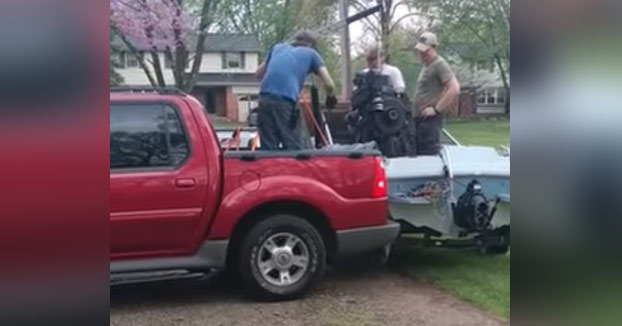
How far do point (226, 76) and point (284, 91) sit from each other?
0.42m

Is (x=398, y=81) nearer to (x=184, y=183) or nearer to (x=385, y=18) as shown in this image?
(x=385, y=18)

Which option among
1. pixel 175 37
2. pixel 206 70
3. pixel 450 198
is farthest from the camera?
pixel 450 198

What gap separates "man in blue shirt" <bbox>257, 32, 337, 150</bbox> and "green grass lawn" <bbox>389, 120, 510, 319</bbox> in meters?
1.05

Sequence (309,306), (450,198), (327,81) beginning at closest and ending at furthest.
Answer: (309,306)
(450,198)
(327,81)

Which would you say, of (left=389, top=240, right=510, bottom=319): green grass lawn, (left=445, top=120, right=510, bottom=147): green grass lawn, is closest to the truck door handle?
(left=445, top=120, right=510, bottom=147): green grass lawn

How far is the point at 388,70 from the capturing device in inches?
198

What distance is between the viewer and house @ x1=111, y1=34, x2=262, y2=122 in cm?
388

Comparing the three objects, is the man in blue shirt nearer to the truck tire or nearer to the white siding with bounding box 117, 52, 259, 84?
the white siding with bounding box 117, 52, 259, 84

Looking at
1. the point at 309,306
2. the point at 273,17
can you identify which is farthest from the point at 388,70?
the point at 309,306

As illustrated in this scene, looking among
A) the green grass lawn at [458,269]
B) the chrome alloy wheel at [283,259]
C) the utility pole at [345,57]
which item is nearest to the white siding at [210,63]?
the chrome alloy wheel at [283,259]

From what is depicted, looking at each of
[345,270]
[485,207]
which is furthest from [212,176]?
[485,207]

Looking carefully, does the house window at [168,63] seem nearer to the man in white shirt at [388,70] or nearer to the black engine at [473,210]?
the man in white shirt at [388,70]

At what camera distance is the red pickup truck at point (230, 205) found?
3.79 meters

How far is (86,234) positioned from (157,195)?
2.69 meters
